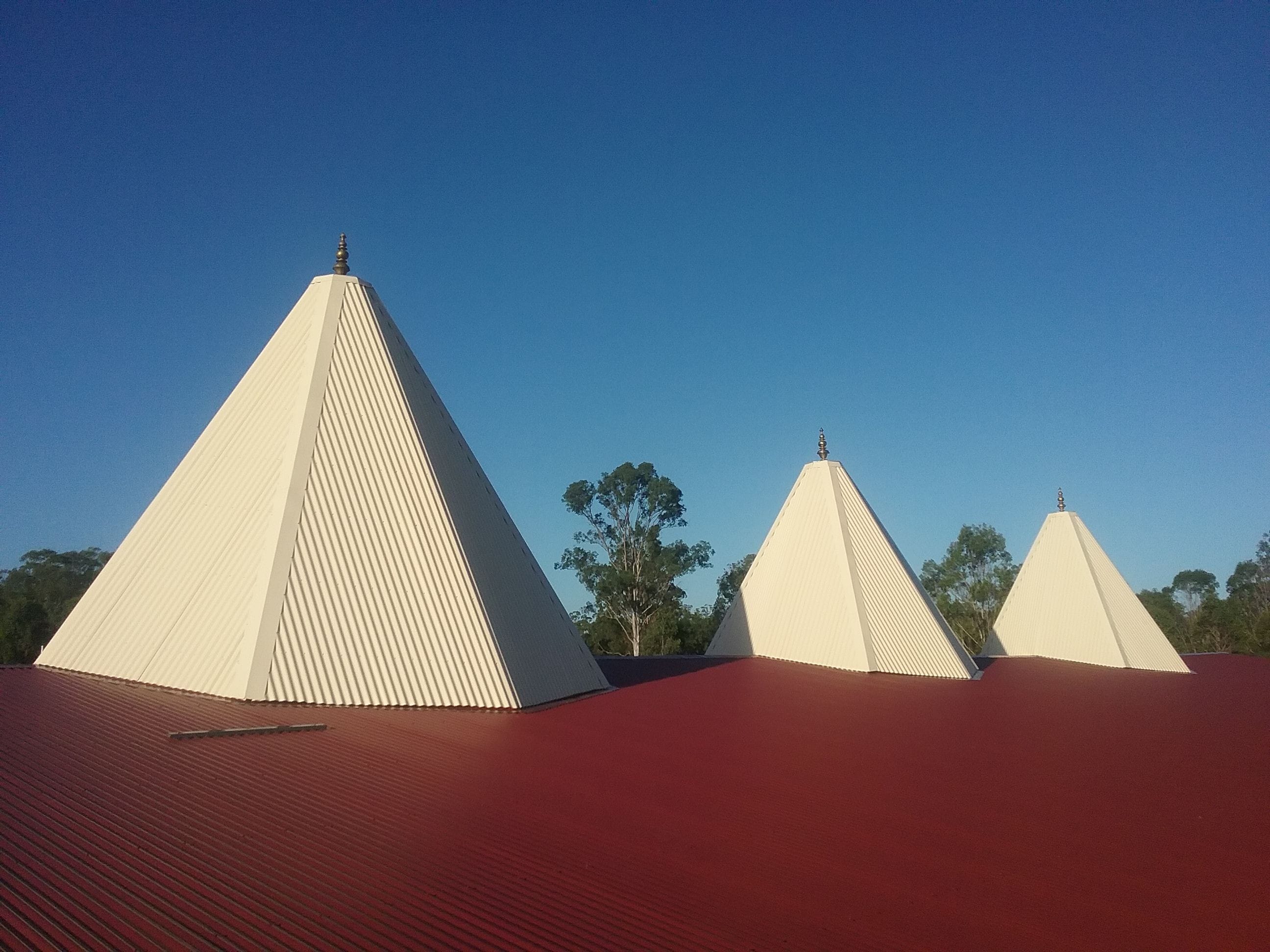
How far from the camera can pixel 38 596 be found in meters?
28.9

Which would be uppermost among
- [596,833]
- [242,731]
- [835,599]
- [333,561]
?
[333,561]

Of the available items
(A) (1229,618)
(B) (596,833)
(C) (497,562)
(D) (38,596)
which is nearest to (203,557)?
(C) (497,562)

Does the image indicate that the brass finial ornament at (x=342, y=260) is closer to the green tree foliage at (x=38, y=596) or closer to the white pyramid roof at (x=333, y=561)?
the white pyramid roof at (x=333, y=561)

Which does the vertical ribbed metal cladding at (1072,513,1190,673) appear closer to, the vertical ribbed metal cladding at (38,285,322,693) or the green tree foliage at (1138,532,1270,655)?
the green tree foliage at (1138,532,1270,655)

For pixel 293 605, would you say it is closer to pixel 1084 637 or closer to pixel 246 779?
pixel 246 779

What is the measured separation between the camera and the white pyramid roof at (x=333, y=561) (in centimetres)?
832

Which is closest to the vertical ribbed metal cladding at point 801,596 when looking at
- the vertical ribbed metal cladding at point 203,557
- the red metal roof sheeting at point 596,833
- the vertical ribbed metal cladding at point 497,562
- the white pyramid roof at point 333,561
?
the vertical ribbed metal cladding at point 497,562

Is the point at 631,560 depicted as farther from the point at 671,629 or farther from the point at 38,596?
the point at 38,596

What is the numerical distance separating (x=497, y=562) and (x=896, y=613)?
8005 millimetres

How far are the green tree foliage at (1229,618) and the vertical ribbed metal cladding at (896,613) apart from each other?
12.1 metres

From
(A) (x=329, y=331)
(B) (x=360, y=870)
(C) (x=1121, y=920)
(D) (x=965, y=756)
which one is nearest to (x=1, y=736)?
(B) (x=360, y=870)

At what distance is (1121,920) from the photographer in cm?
407

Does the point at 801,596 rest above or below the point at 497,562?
below

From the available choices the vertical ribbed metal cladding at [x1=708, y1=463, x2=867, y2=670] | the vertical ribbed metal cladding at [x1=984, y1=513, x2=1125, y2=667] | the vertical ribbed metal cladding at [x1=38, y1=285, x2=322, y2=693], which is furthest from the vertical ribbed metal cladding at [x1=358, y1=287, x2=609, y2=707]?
the vertical ribbed metal cladding at [x1=984, y1=513, x2=1125, y2=667]
